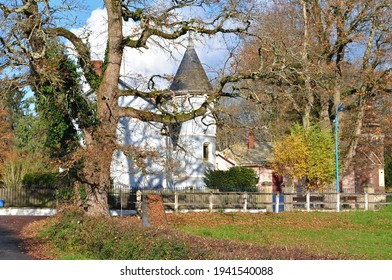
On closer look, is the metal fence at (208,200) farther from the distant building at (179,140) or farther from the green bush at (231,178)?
the green bush at (231,178)

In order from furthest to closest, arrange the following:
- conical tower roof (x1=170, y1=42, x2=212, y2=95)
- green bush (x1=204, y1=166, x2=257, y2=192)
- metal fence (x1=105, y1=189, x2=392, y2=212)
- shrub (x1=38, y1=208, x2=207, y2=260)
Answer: conical tower roof (x1=170, y1=42, x2=212, y2=95)
green bush (x1=204, y1=166, x2=257, y2=192)
metal fence (x1=105, y1=189, x2=392, y2=212)
shrub (x1=38, y1=208, x2=207, y2=260)

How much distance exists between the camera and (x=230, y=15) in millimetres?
21000

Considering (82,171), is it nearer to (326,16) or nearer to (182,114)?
(182,114)

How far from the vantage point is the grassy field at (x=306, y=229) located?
59.0 ft

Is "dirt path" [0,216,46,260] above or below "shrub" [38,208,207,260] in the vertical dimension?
below

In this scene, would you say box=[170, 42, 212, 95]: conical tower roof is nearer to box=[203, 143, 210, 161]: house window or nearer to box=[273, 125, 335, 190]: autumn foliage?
box=[203, 143, 210, 161]: house window

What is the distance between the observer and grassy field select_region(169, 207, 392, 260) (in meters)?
18.0

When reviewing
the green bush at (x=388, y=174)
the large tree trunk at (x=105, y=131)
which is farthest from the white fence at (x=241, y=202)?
the green bush at (x=388, y=174)

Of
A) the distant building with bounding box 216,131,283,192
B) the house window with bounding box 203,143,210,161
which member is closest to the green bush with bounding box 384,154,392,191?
the distant building with bounding box 216,131,283,192

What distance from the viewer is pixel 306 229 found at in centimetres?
2434

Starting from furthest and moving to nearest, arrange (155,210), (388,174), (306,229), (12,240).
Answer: (388,174) → (306,229) → (155,210) → (12,240)

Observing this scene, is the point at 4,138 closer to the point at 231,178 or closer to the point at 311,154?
the point at 231,178

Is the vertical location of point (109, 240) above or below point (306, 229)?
above

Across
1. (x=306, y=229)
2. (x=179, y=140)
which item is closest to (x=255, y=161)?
(x=179, y=140)
